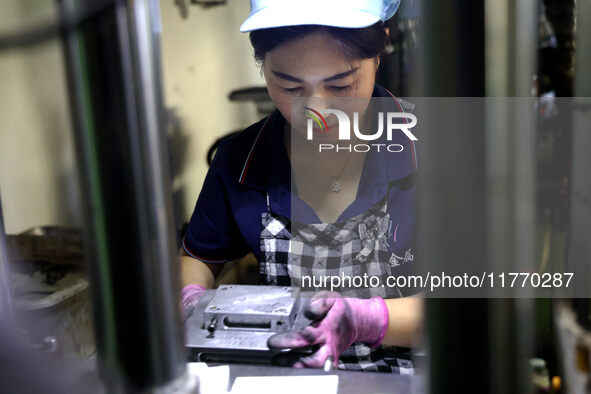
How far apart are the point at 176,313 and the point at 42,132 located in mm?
1782

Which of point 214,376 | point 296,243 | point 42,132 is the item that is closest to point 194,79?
point 42,132

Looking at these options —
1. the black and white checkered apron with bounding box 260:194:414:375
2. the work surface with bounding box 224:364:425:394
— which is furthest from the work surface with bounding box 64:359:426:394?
the black and white checkered apron with bounding box 260:194:414:375

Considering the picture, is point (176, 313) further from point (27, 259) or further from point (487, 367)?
point (27, 259)

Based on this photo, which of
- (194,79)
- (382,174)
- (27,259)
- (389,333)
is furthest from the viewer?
(194,79)

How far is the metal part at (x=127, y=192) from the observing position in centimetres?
24

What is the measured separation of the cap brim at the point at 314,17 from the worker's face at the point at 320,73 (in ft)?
0.15

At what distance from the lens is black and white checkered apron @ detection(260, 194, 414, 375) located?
1.34m

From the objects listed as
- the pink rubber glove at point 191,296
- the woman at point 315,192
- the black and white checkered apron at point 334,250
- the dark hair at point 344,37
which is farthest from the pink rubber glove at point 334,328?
the dark hair at point 344,37

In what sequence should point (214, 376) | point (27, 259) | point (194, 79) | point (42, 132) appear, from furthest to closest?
point (194, 79)
point (42, 132)
point (27, 259)
point (214, 376)

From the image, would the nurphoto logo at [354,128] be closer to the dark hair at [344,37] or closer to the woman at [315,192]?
the woman at [315,192]

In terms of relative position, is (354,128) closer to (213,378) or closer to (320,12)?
(320,12)

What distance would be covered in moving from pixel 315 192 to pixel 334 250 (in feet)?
0.59

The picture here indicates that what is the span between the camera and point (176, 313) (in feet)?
0.96

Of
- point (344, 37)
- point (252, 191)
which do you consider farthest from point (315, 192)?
point (344, 37)
